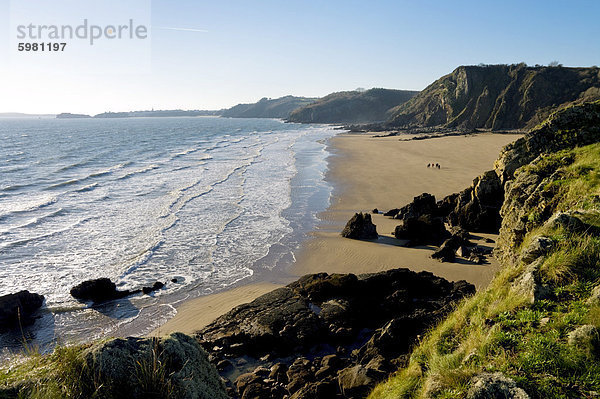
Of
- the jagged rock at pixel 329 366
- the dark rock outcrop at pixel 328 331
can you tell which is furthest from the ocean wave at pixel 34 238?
the jagged rock at pixel 329 366

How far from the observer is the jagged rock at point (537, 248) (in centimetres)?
670

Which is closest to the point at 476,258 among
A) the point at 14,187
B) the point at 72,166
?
the point at 14,187

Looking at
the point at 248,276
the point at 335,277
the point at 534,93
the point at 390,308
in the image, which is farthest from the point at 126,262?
the point at 534,93

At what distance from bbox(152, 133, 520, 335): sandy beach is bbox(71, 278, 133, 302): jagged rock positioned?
2.68 m

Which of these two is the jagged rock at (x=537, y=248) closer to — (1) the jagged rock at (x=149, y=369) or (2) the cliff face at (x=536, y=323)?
(2) the cliff face at (x=536, y=323)

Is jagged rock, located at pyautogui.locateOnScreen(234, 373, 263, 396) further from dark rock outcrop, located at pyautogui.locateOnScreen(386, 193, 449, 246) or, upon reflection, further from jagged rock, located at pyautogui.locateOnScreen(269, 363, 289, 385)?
dark rock outcrop, located at pyautogui.locateOnScreen(386, 193, 449, 246)

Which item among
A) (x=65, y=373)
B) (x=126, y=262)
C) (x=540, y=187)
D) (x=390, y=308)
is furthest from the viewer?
(x=126, y=262)

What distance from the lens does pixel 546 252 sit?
6.67 meters

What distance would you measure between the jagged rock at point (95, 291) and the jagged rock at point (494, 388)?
1192 centimetres

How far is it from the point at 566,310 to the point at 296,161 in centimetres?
4195

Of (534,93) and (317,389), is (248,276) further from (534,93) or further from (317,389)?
(534,93)

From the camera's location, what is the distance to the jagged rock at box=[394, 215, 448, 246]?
17125 mm

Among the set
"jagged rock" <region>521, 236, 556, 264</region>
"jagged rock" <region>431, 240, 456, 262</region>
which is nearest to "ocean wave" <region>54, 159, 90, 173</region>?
"jagged rock" <region>431, 240, 456, 262</region>

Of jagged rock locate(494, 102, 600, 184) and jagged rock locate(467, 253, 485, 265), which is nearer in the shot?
jagged rock locate(494, 102, 600, 184)
